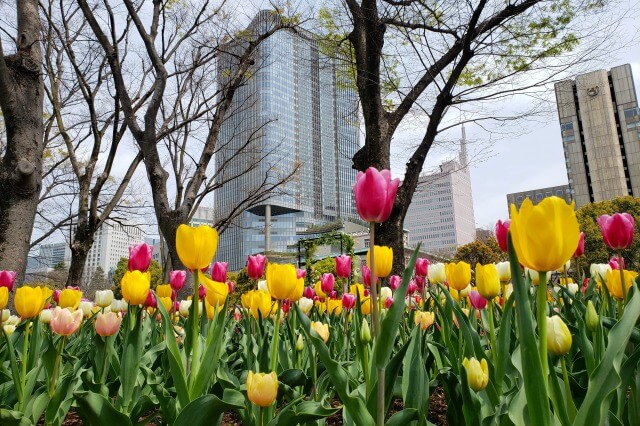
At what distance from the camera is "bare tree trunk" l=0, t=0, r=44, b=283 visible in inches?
134

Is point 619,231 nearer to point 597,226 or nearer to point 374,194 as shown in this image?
point 374,194

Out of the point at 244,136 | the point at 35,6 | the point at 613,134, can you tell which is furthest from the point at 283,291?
the point at 613,134

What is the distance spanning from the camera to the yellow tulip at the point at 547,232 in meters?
0.59

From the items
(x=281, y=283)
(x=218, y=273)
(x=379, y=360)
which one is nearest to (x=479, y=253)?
(x=218, y=273)

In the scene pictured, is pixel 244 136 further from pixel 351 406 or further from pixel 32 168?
pixel 351 406

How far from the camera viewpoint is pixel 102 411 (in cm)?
92

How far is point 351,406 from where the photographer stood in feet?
2.61

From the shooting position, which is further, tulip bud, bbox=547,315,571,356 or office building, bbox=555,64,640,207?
office building, bbox=555,64,640,207

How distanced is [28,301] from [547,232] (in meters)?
1.51

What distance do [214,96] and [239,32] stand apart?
1183 mm

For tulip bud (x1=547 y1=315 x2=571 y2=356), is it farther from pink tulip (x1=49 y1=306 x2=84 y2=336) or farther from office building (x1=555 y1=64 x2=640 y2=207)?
office building (x1=555 y1=64 x2=640 y2=207)

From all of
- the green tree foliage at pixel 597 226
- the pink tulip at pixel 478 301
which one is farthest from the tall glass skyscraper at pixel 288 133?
the green tree foliage at pixel 597 226

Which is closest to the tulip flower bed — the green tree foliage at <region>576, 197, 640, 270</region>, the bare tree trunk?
the bare tree trunk

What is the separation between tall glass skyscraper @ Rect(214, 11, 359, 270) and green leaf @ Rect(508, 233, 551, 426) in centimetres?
77
